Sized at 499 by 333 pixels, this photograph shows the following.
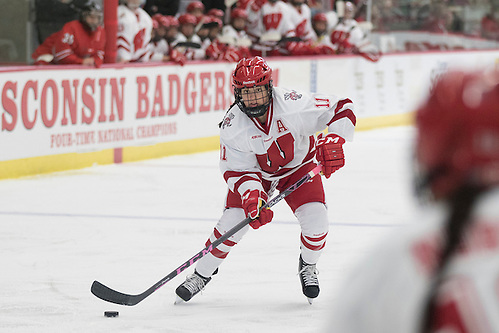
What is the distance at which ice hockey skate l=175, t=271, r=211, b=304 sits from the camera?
373 centimetres

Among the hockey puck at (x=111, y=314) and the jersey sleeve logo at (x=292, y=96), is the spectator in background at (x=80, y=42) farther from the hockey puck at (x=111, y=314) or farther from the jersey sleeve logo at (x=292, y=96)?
the hockey puck at (x=111, y=314)

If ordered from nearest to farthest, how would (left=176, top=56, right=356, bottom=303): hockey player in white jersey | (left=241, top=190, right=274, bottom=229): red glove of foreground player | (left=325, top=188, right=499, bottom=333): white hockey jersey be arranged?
(left=325, top=188, right=499, bottom=333): white hockey jersey
(left=241, top=190, right=274, bottom=229): red glove of foreground player
(left=176, top=56, right=356, bottom=303): hockey player in white jersey

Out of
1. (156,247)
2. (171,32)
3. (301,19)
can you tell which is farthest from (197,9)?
(156,247)

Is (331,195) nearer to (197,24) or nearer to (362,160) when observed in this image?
(362,160)

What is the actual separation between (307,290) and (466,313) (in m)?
2.89

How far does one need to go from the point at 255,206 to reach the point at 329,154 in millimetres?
337

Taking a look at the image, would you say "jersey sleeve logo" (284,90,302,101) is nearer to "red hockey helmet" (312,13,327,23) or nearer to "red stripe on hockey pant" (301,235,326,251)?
"red stripe on hockey pant" (301,235,326,251)

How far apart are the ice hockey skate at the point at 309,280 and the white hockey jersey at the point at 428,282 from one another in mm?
2847

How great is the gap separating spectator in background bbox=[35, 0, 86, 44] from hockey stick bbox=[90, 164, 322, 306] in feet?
13.5

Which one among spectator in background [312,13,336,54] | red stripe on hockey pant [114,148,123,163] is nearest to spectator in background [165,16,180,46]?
red stripe on hockey pant [114,148,123,163]

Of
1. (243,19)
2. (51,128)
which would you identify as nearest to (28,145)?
(51,128)

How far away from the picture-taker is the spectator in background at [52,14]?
24.3ft

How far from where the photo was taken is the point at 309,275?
3779mm

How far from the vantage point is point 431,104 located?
89 cm
